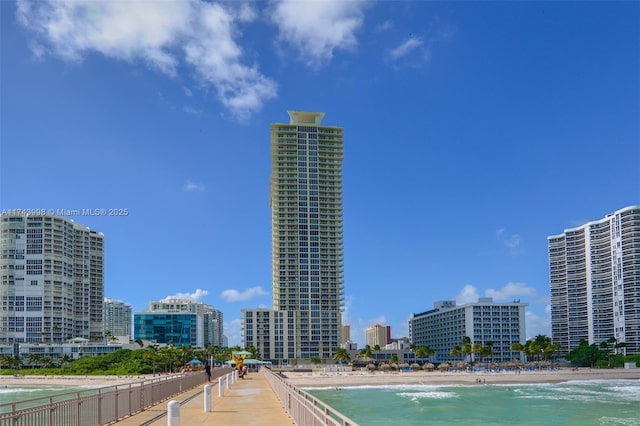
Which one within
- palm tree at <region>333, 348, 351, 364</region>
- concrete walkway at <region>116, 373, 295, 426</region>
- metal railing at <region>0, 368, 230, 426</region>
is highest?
metal railing at <region>0, 368, 230, 426</region>

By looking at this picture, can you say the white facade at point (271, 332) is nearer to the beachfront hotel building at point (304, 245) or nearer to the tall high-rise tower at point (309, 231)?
the beachfront hotel building at point (304, 245)

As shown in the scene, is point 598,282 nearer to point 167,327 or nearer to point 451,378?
point 451,378

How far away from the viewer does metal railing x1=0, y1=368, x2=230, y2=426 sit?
1212 centimetres

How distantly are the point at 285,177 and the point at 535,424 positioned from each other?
106 m

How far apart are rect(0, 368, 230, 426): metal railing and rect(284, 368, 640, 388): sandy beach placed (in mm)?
74323

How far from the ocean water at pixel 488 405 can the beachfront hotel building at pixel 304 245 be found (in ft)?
181

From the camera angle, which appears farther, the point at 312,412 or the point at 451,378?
the point at 451,378

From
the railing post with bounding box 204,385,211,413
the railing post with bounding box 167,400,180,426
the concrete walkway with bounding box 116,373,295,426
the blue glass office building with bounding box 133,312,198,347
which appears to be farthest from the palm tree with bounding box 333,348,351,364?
the railing post with bounding box 167,400,180,426

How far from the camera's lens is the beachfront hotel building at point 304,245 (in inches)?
5910

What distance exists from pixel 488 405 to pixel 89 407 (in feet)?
192

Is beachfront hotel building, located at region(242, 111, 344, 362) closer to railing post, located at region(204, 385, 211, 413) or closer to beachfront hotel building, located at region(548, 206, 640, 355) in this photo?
beachfront hotel building, located at region(548, 206, 640, 355)

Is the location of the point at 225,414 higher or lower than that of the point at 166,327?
higher

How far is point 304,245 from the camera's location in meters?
151

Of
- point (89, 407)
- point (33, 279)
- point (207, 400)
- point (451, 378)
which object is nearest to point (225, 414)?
point (207, 400)
